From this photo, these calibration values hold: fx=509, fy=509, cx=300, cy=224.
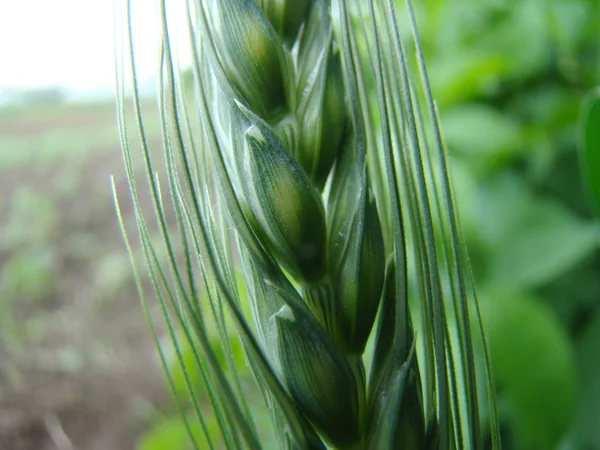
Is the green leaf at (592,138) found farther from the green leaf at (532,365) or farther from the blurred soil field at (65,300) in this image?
the blurred soil field at (65,300)

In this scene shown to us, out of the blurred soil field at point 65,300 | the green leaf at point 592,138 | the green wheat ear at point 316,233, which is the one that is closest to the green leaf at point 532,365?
the green leaf at point 592,138

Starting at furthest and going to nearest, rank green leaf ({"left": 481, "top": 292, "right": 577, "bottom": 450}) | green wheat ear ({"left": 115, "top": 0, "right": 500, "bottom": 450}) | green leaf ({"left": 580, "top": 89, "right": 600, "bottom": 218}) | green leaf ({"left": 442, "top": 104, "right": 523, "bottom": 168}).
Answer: green leaf ({"left": 442, "top": 104, "right": 523, "bottom": 168}) < green leaf ({"left": 481, "top": 292, "right": 577, "bottom": 450}) < green leaf ({"left": 580, "top": 89, "right": 600, "bottom": 218}) < green wheat ear ({"left": 115, "top": 0, "right": 500, "bottom": 450})

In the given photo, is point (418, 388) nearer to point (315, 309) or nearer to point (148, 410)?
point (315, 309)

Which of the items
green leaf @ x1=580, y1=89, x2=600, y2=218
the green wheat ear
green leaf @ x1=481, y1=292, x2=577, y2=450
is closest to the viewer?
the green wheat ear

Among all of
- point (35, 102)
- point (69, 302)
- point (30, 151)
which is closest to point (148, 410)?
point (69, 302)

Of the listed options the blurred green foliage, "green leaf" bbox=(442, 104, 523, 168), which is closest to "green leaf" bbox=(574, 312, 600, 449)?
the blurred green foliage

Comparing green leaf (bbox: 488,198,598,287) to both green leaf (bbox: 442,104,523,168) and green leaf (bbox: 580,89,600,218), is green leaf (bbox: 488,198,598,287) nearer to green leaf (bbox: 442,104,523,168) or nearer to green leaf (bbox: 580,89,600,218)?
green leaf (bbox: 442,104,523,168)

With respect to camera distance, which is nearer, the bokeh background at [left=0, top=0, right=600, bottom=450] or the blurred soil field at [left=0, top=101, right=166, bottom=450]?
the bokeh background at [left=0, top=0, right=600, bottom=450]
